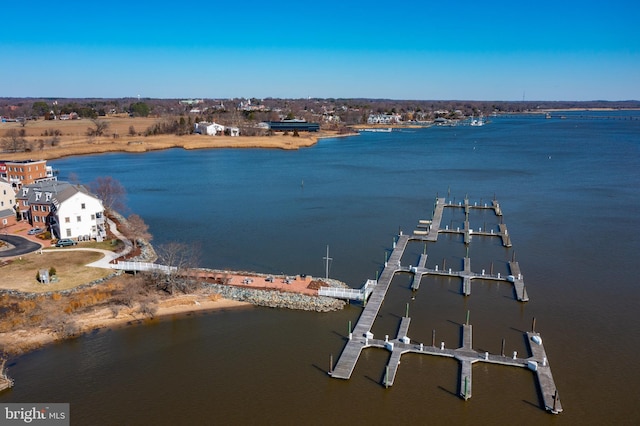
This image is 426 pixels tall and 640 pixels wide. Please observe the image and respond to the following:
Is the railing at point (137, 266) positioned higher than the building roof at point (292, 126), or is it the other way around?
the building roof at point (292, 126)

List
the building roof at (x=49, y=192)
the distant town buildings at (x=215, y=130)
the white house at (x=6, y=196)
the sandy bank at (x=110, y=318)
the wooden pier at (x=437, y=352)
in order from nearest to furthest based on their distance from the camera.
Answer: the wooden pier at (x=437, y=352) → the sandy bank at (x=110, y=318) → the building roof at (x=49, y=192) → the white house at (x=6, y=196) → the distant town buildings at (x=215, y=130)

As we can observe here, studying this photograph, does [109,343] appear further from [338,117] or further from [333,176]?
[338,117]

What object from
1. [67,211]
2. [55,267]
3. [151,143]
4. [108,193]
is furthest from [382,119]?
[55,267]

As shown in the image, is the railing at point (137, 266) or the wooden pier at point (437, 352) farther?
the railing at point (137, 266)

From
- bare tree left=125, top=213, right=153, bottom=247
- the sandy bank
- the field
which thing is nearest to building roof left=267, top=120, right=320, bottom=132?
the field

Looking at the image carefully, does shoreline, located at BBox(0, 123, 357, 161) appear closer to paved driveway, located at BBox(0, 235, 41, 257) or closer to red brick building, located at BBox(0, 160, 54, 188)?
red brick building, located at BBox(0, 160, 54, 188)

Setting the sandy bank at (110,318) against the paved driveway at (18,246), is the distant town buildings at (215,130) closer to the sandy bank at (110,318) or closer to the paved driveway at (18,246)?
the paved driveway at (18,246)

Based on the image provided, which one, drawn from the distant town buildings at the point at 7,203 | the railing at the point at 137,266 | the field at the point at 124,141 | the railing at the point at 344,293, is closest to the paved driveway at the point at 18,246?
the distant town buildings at the point at 7,203
